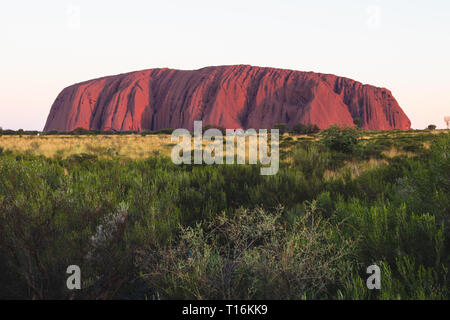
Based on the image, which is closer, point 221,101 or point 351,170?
point 351,170

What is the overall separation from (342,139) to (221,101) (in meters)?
78.3

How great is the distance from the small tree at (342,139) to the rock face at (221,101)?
2842 inches

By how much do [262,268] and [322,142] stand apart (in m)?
12.6

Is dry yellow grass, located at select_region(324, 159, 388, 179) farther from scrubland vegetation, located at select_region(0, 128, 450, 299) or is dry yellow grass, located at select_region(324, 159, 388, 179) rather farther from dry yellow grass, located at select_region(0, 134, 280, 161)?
dry yellow grass, located at select_region(0, 134, 280, 161)

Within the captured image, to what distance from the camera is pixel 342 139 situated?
12.1 metres

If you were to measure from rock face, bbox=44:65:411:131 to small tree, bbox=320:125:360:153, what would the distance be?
72179 mm

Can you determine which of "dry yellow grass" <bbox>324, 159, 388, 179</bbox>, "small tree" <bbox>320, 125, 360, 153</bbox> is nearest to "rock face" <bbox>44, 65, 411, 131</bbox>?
"small tree" <bbox>320, 125, 360, 153</bbox>

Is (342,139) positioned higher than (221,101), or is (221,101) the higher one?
(221,101)

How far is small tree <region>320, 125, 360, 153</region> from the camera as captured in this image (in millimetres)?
12031

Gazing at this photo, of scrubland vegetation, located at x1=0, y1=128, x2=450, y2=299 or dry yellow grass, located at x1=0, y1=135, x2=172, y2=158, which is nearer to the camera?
scrubland vegetation, located at x1=0, y1=128, x2=450, y2=299

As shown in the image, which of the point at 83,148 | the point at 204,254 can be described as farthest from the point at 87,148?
the point at 204,254

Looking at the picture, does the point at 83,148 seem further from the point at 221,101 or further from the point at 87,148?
the point at 221,101

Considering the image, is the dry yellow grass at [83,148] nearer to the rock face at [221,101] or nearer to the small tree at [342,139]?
the small tree at [342,139]
